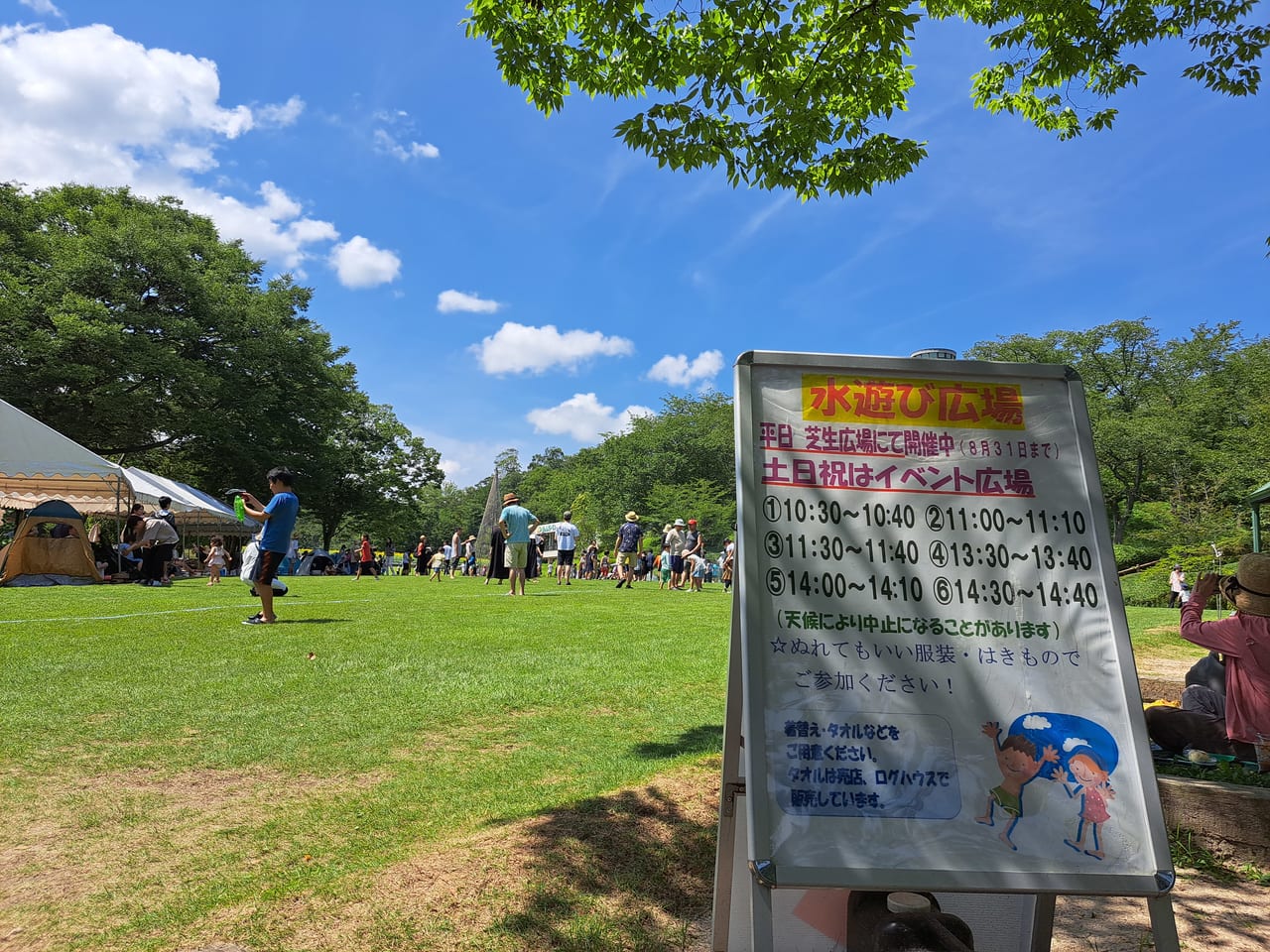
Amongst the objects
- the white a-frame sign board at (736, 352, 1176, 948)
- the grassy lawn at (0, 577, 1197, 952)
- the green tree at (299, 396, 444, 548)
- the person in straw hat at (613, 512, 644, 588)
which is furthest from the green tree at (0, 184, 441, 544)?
the white a-frame sign board at (736, 352, 1176, 948)

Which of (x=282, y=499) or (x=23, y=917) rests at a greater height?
(x=282, y=499)

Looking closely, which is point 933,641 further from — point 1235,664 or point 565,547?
point 565,547

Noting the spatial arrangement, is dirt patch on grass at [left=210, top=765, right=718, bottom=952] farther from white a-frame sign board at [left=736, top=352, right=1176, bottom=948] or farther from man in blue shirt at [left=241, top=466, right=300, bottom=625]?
man in blue shirt at [left=241, top=466, right=300, bottom=625]

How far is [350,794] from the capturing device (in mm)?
3775

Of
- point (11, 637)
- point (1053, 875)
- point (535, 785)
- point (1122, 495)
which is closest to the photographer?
point (1053, 875)

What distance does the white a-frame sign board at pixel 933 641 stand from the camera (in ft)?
6.67

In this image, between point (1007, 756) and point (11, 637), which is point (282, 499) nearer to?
point (11, 637)

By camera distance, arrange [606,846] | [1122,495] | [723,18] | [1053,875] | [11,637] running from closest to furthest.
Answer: [1053,875] → [606,846] → [723,18] → [11,637] → [1122,495]

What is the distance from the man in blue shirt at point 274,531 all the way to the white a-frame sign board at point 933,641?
8.12 m

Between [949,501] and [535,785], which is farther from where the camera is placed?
[535,785]

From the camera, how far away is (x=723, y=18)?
18.8ft

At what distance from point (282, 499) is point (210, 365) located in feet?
106

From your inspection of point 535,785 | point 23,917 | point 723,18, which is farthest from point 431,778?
point 723,18

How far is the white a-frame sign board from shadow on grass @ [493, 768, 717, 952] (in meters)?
0.97
